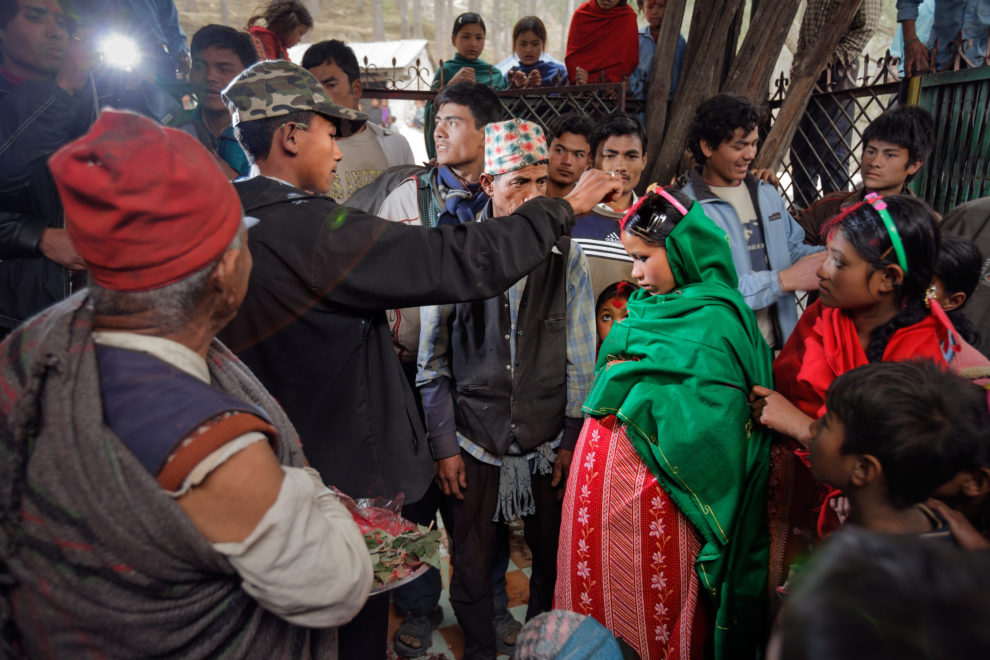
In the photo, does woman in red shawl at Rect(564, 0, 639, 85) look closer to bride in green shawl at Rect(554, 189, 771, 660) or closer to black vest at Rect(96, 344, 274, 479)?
bride in green shawl at Rect(554, 189, 771, 660)

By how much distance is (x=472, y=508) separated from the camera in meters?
2.54

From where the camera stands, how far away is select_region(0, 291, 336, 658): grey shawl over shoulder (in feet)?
Result: 2.91

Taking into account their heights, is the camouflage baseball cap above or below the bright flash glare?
below

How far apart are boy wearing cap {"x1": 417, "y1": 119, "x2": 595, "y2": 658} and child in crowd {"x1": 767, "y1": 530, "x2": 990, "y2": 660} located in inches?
72.6

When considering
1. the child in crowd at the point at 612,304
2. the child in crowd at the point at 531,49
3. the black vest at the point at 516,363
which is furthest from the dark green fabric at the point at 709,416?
the child in crowd at the point at 531,49

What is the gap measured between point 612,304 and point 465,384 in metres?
1.05

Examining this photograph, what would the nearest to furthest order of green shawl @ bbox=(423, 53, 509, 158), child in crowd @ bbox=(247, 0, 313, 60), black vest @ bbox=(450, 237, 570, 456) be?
black vest @ bbox=(450, 237, 570, 456) → child in crowd @ bbox=(247, 0, 313, 60) → green shawl @ bbox=(423, 53, 509, 158)

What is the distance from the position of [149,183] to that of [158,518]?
520 mm

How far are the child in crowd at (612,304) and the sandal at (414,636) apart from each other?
1753 millimetres

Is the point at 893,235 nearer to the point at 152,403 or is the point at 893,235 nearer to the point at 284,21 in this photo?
the point at 152,403

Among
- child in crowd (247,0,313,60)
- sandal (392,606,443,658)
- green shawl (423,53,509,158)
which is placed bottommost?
sandal (392,606,443,658)

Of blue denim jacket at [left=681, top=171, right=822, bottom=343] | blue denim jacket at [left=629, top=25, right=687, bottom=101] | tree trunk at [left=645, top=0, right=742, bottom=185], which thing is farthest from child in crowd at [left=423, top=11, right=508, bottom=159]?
blue denim jacket at [left=681, top=171, right=822, bottom=343]

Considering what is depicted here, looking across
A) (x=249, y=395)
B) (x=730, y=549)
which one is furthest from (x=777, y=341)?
(x=249, y=395)

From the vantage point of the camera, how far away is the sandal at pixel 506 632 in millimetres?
2838
